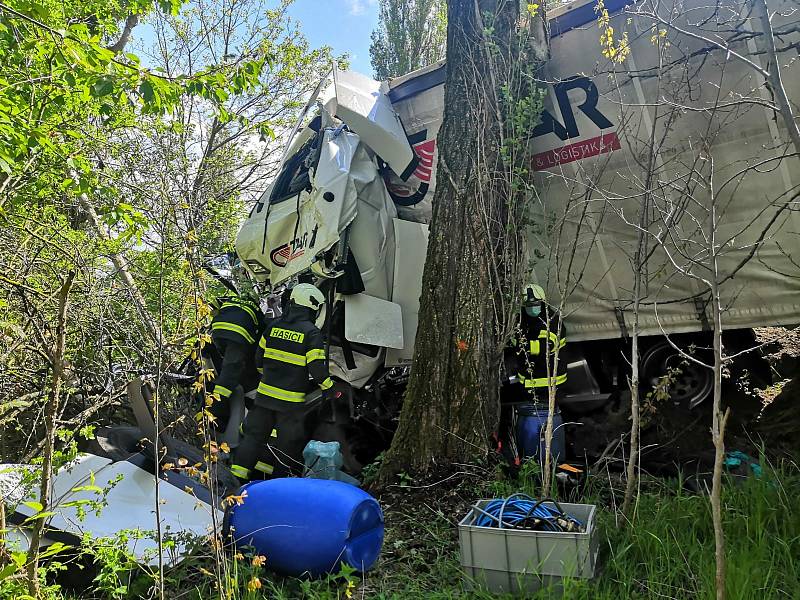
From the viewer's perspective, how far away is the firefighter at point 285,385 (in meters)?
4.93

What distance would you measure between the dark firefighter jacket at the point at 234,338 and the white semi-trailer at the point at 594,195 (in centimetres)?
52

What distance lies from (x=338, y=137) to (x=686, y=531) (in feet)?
14.5

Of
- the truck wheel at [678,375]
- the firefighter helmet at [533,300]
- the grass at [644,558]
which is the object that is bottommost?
the grass at [644,558]

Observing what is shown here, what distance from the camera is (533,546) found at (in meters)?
2.65

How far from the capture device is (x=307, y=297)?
502cm

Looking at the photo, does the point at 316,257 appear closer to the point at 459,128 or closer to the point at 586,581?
the point at 459,128

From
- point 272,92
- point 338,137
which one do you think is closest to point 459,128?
point 338,137

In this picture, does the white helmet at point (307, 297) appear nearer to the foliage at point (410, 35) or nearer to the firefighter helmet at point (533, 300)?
the firefighter helmet at point (533, 300)

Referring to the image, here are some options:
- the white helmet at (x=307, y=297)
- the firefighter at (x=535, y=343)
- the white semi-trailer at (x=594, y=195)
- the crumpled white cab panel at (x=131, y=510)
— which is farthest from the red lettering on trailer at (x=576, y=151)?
the crumpled white cab panel at (x=131, y=510)

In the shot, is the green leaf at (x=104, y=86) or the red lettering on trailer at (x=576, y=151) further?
the red lettering on trailer at (x=576, y=151)

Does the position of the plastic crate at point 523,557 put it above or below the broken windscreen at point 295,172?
below

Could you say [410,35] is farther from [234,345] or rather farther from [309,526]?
[309,526]

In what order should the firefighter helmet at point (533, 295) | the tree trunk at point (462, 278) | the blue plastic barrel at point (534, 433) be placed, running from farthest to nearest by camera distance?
1. the firefighter helmet at point (533, 295)
2. the blue plastic barrel at point (534, 433)
3. the tree trunk at point (462, 278)

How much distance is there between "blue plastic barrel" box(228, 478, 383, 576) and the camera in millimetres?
2914
